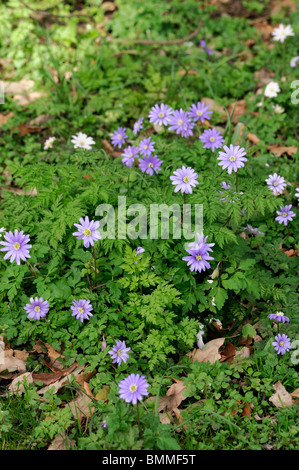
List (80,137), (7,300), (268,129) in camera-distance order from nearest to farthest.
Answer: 1. (7,300)
2. (80,137)
3. (268,129)

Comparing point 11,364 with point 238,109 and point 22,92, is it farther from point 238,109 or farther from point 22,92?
point 238,109

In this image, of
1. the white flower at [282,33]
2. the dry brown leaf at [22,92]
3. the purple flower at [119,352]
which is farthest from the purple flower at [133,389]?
the white flower at [282,33]

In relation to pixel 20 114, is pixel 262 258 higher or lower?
lower

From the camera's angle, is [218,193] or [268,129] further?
[268,129]

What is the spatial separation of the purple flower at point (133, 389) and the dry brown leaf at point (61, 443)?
43 cm

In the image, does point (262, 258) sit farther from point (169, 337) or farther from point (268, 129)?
point (268, 129)

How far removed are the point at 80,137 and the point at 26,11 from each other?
2364 millimetres

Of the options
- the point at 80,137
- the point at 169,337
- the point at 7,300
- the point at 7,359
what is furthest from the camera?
the point at 80,137

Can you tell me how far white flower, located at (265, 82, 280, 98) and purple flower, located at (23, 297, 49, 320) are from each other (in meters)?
2.93

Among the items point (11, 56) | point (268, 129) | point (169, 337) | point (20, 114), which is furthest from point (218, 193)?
point (11, 56)

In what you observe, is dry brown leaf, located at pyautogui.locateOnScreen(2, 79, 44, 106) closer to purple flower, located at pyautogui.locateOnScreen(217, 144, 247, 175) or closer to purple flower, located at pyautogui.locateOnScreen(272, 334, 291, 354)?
purple flower, located at pyautogui.locateOnScreen(217, 144, 247, 175)

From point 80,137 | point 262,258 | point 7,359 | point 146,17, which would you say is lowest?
point 7,359

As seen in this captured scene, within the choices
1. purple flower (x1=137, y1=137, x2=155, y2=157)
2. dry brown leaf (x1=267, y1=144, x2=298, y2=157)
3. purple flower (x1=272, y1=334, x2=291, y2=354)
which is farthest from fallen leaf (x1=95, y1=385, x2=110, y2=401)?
dry brown leaf (x1=267, y1=144, x2=298, y2=157)

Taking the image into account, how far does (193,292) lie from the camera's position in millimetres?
2844
